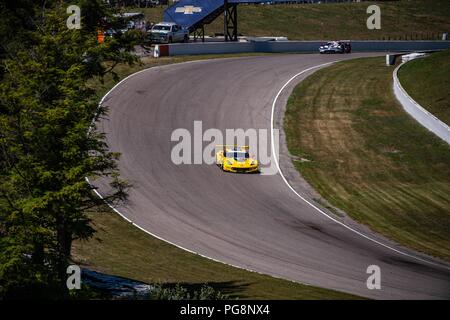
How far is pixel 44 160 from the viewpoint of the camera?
18.3 metres

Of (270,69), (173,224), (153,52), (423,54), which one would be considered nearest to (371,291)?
(173,224)

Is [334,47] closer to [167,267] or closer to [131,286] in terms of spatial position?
[167,267]

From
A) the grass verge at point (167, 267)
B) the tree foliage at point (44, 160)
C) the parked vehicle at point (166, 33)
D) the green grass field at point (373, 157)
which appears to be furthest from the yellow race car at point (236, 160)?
the parked vehicle at point (166, 33)

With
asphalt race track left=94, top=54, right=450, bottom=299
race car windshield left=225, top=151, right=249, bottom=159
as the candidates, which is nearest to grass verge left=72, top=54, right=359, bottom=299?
asphalt race track left=94, top=54, right=450, bottom=299

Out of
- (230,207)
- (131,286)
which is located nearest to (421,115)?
(230,207)

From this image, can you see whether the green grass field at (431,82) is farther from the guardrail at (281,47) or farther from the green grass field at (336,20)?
the green grass field at (336,20)

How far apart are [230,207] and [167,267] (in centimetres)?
725

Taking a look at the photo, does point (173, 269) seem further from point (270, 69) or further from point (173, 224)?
point (270, 69)

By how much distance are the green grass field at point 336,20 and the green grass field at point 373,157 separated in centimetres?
3124

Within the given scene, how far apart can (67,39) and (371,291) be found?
456 inches

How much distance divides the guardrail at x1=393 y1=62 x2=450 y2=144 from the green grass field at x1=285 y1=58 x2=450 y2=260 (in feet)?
1.32

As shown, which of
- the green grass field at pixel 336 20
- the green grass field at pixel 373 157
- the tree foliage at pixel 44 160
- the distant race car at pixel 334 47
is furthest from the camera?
the green grass field at pixel 336 20

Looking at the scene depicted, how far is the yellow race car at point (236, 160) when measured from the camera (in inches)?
1454

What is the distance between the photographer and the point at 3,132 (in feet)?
60.1
